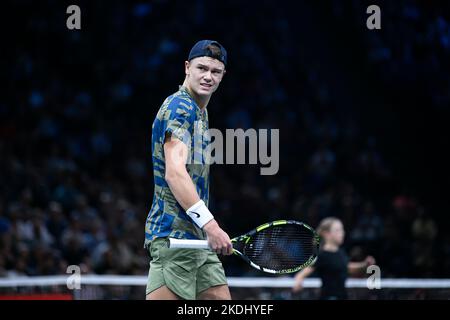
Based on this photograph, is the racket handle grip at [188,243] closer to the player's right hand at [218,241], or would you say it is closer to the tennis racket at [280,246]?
the player's right hand at [218,241]

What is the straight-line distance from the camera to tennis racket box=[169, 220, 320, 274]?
15.7ft

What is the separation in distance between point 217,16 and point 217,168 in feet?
9.23

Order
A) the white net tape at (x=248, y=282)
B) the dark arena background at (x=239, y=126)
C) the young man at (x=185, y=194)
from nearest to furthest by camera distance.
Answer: the young man at (x=185, y=194), the white net tape at (x=248, y=282), the dark arena background at (x=239, y=126)

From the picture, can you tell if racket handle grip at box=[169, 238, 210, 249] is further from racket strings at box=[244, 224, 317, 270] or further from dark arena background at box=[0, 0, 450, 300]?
dark arena background at box=[0, 0, 450, 300]

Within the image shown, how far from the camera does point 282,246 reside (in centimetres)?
486

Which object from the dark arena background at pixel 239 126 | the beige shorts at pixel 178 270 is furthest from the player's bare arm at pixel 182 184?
the dark arena background at pixel 239 126

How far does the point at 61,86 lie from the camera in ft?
46.0

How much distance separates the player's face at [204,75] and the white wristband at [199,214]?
2.17 ft

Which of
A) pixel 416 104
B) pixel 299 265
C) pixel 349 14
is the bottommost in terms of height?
pixel 299 265

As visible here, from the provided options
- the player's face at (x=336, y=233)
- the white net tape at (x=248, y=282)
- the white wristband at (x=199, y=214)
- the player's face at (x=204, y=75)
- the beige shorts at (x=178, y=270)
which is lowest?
the white net tape at (x=248, y=282)

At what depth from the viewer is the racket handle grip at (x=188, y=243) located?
173 inches

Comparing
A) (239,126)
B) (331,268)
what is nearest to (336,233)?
(331,268)

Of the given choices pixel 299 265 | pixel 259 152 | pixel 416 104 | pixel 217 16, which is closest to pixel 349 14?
pixel 416 104

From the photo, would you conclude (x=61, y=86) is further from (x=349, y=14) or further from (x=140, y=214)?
(x=349, y=14)
